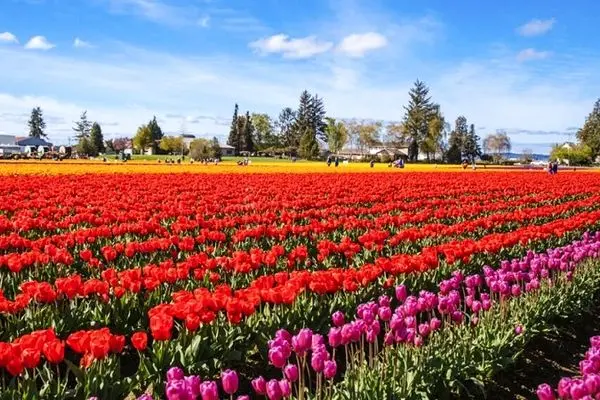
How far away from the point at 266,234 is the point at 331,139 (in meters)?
114

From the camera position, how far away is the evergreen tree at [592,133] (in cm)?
10075

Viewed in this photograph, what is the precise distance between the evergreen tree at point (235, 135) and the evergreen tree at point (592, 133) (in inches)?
2677

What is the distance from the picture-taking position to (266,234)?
10.1m

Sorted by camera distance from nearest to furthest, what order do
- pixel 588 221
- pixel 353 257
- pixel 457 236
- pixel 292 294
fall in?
pixel 292 294 < pixel 353 257 < pixel 457 236 < pixel 588 221

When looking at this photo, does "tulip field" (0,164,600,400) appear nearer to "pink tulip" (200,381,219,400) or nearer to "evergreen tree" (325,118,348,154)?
"pink tulip" (200,381,219,400)

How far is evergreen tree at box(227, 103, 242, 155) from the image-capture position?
127 metres

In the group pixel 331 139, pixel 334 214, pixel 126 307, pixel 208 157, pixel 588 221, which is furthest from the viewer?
pixel 331 139

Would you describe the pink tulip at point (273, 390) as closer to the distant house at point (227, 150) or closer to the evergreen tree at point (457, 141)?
the evergreen tree at point (457, 141)

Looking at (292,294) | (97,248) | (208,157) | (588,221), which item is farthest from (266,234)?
(208,157)

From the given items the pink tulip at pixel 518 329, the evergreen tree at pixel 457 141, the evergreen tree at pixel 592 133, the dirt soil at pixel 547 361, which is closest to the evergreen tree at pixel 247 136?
the evergreen tree at pixel 457 141

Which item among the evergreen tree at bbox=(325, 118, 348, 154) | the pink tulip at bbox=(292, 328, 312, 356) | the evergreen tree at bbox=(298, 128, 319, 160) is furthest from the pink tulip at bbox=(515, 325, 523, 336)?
the evergreen tree at bbox=(325, 118, 348, 154)

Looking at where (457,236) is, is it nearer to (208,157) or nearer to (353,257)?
(353,257)

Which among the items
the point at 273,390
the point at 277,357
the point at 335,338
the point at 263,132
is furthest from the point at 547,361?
the point at 263,132

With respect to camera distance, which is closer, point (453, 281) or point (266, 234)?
point (453, 281)
